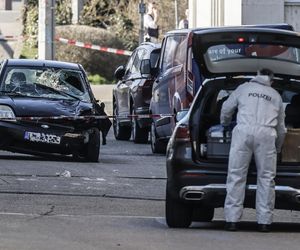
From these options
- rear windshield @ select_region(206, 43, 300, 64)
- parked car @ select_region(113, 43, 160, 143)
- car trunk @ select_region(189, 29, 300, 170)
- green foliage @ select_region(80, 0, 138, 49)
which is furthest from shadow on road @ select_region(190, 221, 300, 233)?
green foliage @ select_region(80, 0, 138, 49)

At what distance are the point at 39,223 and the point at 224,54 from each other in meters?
2.85

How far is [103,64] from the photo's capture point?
121 feet

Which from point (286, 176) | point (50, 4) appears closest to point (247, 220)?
point (286, 176)

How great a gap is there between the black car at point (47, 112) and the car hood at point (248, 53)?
18.4ft

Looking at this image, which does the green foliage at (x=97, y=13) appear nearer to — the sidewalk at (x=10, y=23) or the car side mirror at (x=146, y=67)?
the sidewalk at (x=10, y=23)

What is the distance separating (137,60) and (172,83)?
4.23 metres

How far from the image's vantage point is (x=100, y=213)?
485 inches

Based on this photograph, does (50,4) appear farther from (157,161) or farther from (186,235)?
(186,235)

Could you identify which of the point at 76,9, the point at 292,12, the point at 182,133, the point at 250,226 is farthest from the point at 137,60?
the point at 76,9

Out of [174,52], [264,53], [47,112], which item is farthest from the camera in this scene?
[174,52]

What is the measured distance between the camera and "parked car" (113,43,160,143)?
20469mm

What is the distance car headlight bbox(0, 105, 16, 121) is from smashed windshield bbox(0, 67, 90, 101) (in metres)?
0.81

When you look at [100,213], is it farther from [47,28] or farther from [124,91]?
[47,28]

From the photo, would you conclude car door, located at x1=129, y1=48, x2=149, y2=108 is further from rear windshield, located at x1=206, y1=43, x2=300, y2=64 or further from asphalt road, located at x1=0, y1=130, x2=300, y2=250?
rear windshield, located at x1=206, y1=43, x2=300, y2=64
